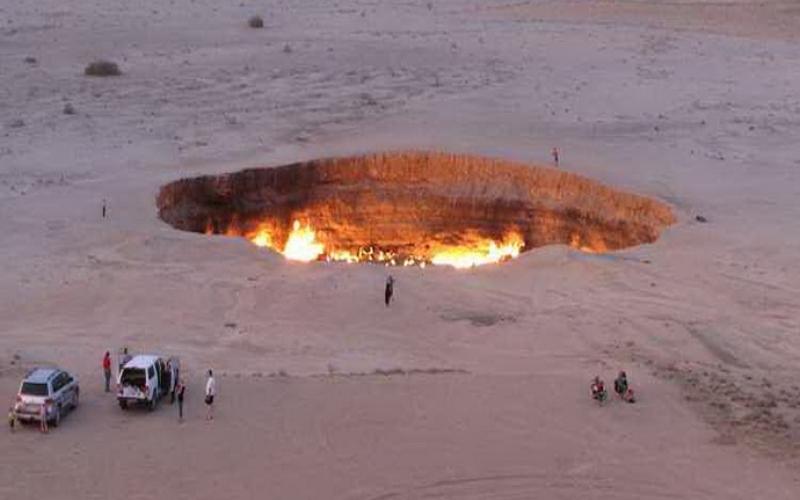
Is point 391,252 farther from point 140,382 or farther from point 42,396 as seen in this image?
point 42,396

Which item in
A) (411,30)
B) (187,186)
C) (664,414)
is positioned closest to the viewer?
(664,414)

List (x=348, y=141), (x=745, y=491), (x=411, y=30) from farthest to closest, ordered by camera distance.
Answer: (x=411, y=30)
(x=348, y=141)
(x=745, y=491)

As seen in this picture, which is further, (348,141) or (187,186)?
(348,141)

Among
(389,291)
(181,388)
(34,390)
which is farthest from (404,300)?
(34,390)

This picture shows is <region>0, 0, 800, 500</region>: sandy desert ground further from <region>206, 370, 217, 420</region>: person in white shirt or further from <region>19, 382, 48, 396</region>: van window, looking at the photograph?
<region>19, 382, 48, 396</region>: van window

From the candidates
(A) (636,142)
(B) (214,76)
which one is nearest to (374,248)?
(A) (636,142)

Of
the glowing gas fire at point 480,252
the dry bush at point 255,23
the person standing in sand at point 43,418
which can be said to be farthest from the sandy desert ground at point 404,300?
the dry bush at point 255,23

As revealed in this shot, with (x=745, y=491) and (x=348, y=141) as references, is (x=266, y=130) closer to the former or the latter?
(x=348, y=141)
